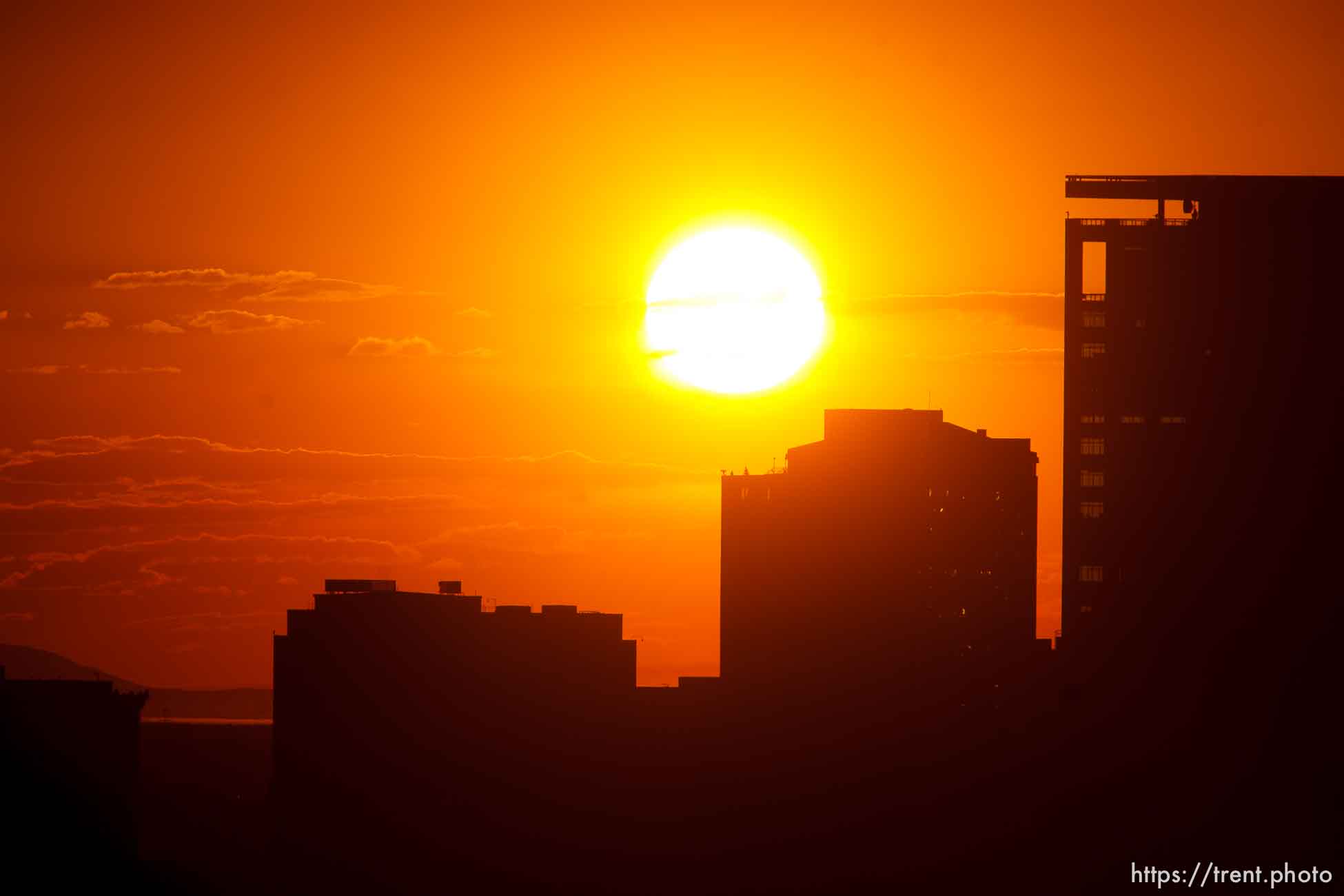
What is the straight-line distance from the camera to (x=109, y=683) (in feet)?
656
